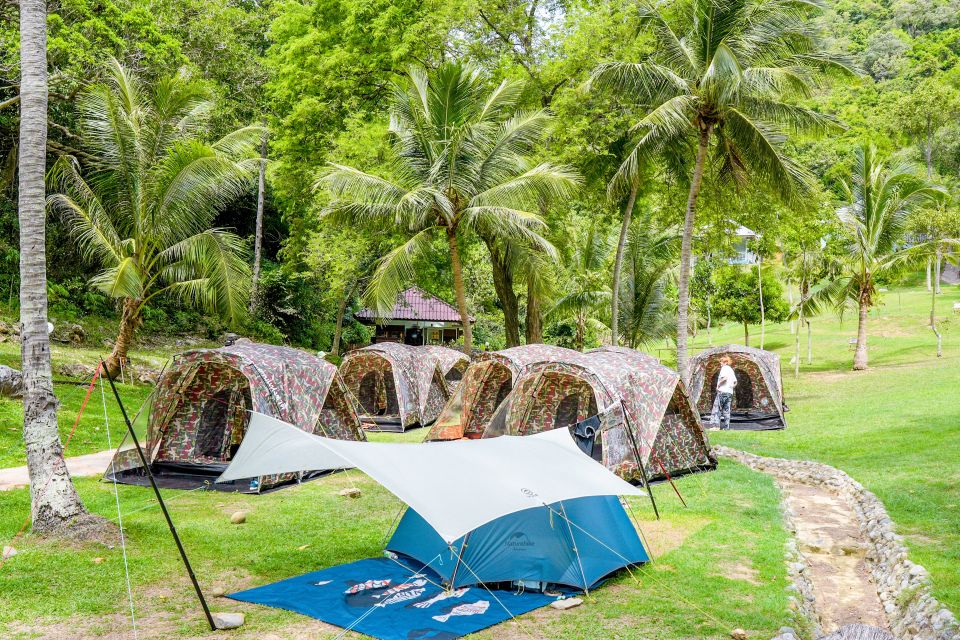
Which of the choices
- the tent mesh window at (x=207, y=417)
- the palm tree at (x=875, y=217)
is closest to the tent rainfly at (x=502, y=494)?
the tent mesh window at (x=207, y=417)

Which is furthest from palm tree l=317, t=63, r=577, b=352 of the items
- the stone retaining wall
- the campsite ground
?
the stone retaining wall

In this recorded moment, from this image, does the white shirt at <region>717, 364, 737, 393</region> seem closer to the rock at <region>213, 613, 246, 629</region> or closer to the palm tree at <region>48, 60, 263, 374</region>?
the palm tree at <region>48, 60, 263, 374</region>

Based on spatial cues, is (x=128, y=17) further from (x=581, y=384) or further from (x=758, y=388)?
(x=758, y=388)

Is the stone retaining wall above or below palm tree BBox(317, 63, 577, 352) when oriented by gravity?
below

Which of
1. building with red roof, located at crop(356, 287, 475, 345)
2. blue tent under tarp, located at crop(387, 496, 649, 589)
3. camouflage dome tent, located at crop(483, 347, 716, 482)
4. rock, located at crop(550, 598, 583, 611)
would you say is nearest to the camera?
rock, located at crop(550, 598, 583, 611)

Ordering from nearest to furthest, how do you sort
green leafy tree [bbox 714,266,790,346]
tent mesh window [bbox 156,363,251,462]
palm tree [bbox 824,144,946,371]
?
tent mesh window [bbox 156,363,251,462] → palm tree [bbox 824,144,946,371] → green leafy tree [bbox 714,266,790,346]

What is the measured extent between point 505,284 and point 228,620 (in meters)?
14.3

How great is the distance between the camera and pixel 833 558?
785cm

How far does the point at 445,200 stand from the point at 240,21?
1190 centimetres

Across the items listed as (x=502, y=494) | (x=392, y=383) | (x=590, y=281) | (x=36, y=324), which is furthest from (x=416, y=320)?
(x=502, y=494)

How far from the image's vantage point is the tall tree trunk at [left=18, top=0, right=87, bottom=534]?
279 inches

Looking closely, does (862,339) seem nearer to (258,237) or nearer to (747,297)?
(747,297)

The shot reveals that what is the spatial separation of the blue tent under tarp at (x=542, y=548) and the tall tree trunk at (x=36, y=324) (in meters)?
3.26

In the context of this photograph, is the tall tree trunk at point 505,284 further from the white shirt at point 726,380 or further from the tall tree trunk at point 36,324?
the tall tree trunk at point 36,324
